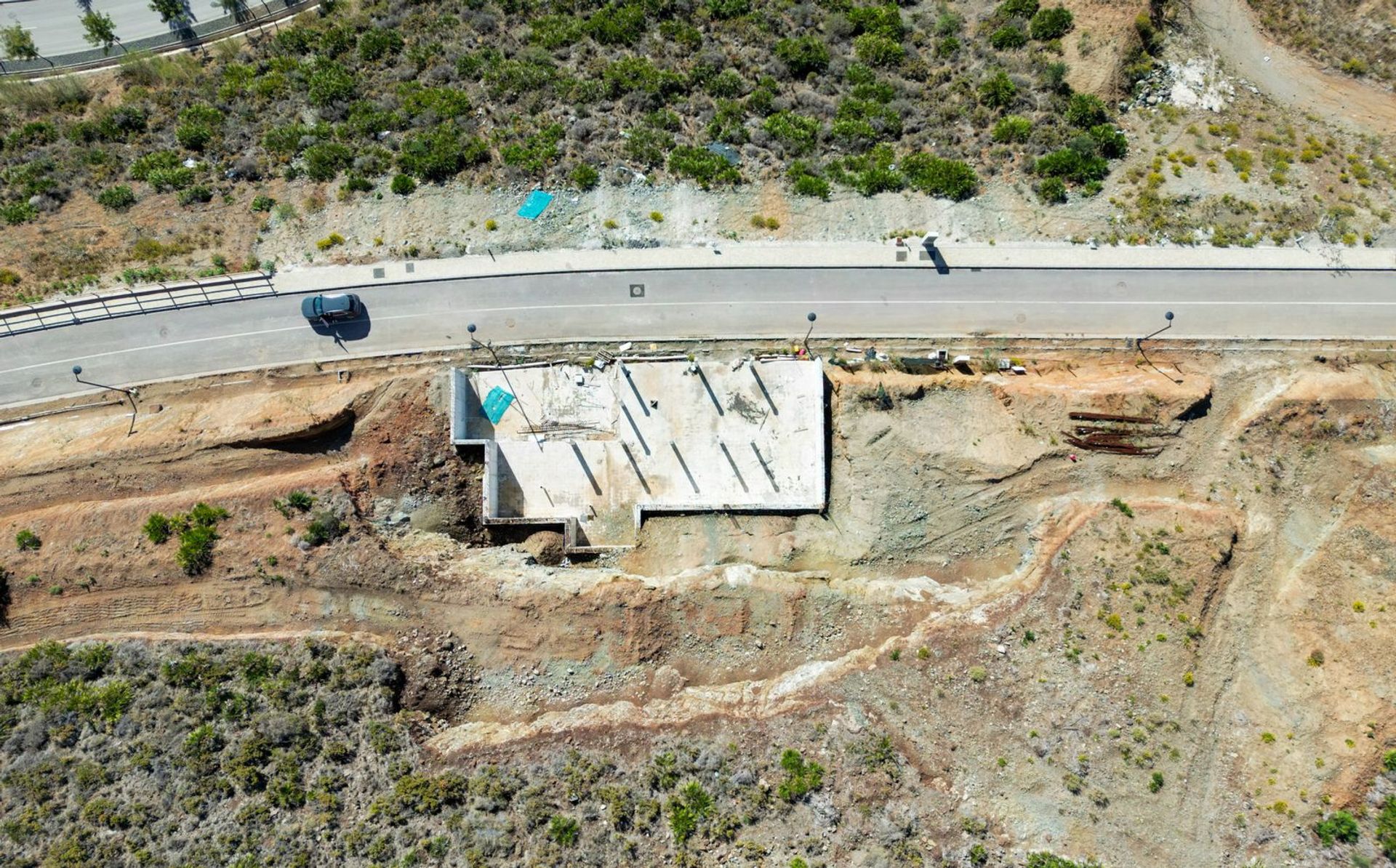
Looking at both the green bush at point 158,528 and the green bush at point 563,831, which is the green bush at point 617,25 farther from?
the green bush at point 563,831

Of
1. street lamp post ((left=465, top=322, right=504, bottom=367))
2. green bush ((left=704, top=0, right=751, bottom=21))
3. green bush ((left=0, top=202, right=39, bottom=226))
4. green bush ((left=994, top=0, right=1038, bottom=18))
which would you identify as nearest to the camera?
street lamp post ((left=465, top=322, right=504, bottom=367))

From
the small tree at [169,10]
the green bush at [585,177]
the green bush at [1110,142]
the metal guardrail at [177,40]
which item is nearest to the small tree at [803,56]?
the green bush at [585,177]

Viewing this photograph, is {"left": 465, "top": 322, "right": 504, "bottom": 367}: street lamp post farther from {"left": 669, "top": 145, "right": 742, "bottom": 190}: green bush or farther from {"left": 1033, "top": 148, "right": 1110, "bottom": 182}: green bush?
{"left": 1033, "top": 148, "right": 1110, "bottom": 182}: green bush

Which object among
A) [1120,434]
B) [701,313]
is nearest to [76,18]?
[701,313]

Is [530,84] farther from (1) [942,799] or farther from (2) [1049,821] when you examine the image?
(2) [1049,821]

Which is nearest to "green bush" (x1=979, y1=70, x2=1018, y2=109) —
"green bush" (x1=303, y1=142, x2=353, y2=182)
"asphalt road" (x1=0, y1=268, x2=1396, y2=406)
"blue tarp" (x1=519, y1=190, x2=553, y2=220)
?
"asphalt road" (x1=0, y1=268, x2=1396, y2=406)

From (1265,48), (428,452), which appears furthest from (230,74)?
(1265,48)

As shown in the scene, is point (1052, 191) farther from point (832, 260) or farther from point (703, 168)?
point (703, 168)
